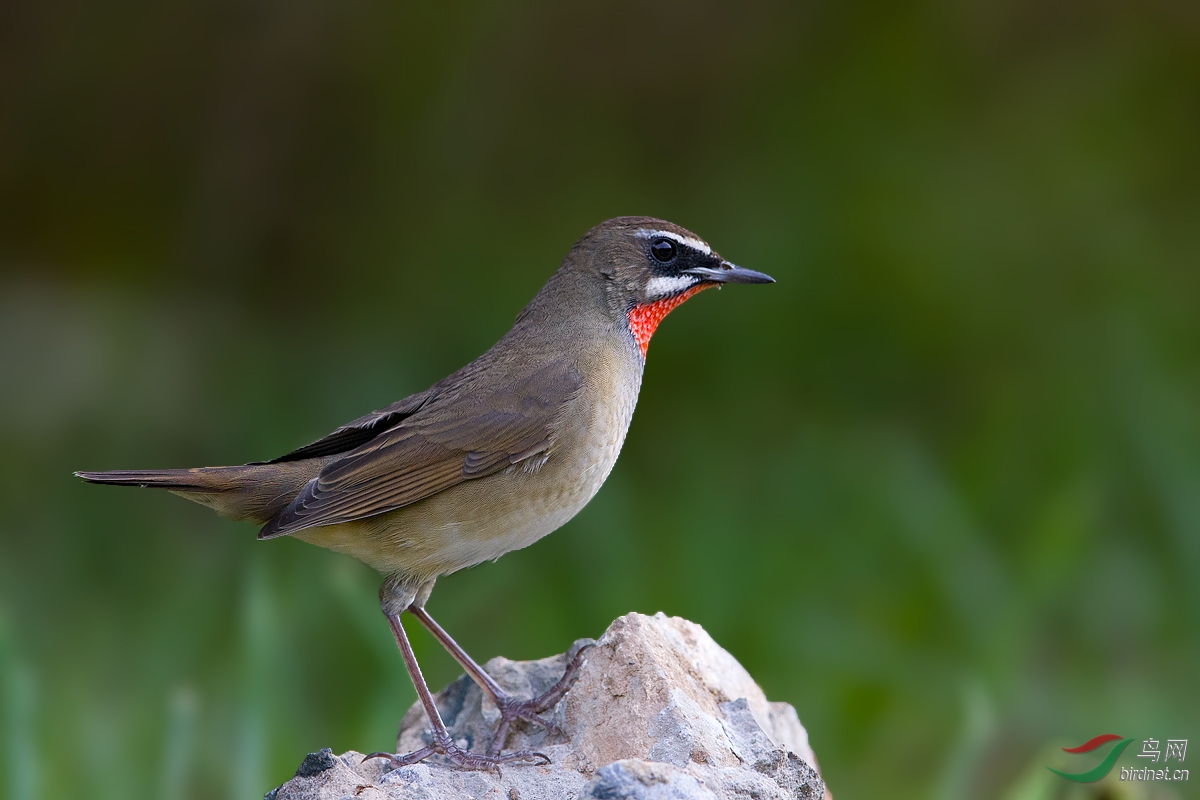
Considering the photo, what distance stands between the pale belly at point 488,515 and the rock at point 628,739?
0.35 meters

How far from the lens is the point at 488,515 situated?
146 inches

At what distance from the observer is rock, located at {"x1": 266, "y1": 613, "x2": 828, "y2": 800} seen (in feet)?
9.45

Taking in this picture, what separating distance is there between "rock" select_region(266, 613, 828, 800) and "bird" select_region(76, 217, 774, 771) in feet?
0.37

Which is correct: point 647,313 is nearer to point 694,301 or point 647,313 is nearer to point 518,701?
point 518,701

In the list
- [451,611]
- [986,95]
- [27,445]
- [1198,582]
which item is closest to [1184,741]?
[1198,582]

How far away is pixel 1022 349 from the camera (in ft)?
22.7

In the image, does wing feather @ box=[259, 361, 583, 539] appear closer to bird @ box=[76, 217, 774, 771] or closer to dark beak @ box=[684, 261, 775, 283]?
bird @ box=[76, 217, 774, 771]

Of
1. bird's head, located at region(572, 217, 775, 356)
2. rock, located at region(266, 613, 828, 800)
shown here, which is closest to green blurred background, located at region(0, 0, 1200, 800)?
bird's head, located at region(572, 217, 775, 356)

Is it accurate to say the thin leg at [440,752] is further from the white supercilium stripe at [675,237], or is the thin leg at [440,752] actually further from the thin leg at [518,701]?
the white supercilium stripe at [675,237]

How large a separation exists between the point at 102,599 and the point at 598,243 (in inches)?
119

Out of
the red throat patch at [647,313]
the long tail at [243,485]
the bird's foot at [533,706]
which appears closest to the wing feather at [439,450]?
the long tail at [243,485]

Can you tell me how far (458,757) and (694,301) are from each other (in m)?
3.80

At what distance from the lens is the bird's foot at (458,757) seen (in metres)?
3.23

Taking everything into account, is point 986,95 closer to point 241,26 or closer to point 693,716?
point 241,26
